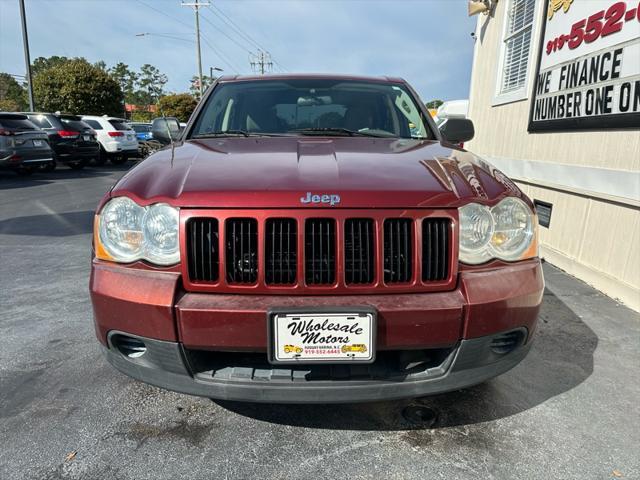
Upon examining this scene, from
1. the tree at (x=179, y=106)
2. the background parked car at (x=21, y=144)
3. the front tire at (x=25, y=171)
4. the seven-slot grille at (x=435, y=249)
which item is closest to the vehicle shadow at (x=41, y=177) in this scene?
the front tire at (x=25, y=171)

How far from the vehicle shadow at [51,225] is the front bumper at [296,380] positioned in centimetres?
490

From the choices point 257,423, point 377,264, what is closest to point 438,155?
point 377,264

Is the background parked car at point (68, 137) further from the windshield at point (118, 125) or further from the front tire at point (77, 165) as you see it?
the windshield at point (118, 125)

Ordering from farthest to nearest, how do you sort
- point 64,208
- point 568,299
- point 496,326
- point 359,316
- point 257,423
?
point 64,208
point 568,299
point 257,423
point 496,326
point 359,316

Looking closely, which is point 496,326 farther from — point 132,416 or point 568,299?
point 568,299

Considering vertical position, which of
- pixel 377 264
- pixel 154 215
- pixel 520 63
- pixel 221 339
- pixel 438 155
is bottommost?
pixel 221 339

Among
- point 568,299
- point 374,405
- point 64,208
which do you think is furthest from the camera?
point 64,208

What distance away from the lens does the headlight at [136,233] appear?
5.49 ft

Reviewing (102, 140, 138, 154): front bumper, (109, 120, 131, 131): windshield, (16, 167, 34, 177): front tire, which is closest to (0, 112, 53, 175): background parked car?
(16, 167, 34, 177): front tire

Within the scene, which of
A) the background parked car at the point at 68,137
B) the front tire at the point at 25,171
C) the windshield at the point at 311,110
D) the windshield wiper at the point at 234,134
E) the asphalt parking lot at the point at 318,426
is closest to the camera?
the asphalt parking lot at the point at 318,426

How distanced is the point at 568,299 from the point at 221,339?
10.6ft

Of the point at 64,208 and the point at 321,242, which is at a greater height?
the point at 321,242

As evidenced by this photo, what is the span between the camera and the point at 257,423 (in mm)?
2039

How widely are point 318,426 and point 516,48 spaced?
19.7ft
